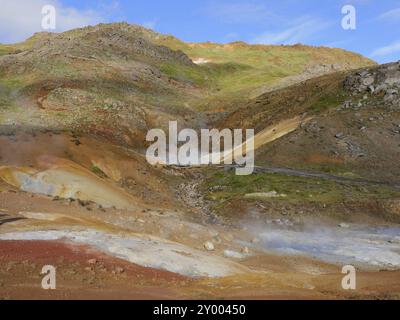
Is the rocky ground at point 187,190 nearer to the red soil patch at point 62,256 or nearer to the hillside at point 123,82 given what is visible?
the red soil patch at point 62,256

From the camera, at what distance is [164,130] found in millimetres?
64562

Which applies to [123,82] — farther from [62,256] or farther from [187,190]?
[62,256]

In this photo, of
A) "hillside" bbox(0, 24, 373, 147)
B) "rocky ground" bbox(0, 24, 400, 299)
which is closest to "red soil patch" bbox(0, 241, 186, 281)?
"rocky ground" bbox(0, 24, 400, 299)

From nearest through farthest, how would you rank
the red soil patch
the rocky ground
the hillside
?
the red soil patch, the rocky ground, the hillside

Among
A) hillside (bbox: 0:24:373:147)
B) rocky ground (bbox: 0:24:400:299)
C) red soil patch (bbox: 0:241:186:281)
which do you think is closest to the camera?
red soil patch (bbox: 0:241:186:281)

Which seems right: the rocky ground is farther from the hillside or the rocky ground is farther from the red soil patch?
the hillside

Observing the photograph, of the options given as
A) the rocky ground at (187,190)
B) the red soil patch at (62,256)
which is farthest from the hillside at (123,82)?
the red soil patch at (62,256)

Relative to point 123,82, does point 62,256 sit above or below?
below

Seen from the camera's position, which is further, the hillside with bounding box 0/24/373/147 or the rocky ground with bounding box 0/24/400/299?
the hillside with bounding box 0/24/373/147

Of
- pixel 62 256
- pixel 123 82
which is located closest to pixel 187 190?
pixel 62 256

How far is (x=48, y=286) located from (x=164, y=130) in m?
51.0

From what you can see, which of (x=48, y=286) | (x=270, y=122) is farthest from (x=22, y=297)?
(x=270, y=122)

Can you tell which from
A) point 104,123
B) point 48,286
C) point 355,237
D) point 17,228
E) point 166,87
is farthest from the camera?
point 166,87
